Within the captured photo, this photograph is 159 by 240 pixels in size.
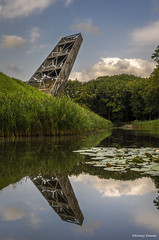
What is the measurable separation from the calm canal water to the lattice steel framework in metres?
19.3

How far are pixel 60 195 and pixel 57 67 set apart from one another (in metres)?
22.5

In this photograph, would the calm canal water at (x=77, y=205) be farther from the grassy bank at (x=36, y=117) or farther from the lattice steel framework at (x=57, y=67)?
the lattice steel framework at (x=57, y=67)

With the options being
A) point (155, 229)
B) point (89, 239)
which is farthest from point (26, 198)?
point (155, 229)

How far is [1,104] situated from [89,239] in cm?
675

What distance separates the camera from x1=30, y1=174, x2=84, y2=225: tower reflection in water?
136 cm

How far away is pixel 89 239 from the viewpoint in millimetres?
1060

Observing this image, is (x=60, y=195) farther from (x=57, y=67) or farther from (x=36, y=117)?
(x=57, y=67)

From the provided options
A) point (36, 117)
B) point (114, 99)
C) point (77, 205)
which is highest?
point (114, 99)

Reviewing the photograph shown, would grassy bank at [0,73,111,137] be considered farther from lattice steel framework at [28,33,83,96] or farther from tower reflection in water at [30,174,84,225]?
lattice steel framework at [28,33,83,96]

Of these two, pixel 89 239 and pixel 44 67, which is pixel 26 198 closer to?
pixel 89 239

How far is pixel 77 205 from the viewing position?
60.8 inches

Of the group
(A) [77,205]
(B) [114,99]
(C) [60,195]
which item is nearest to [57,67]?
(B) [114,99]

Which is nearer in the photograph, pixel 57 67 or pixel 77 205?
pixel 77 205

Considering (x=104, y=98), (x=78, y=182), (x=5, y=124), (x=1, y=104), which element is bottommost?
(x=78, y=182)
